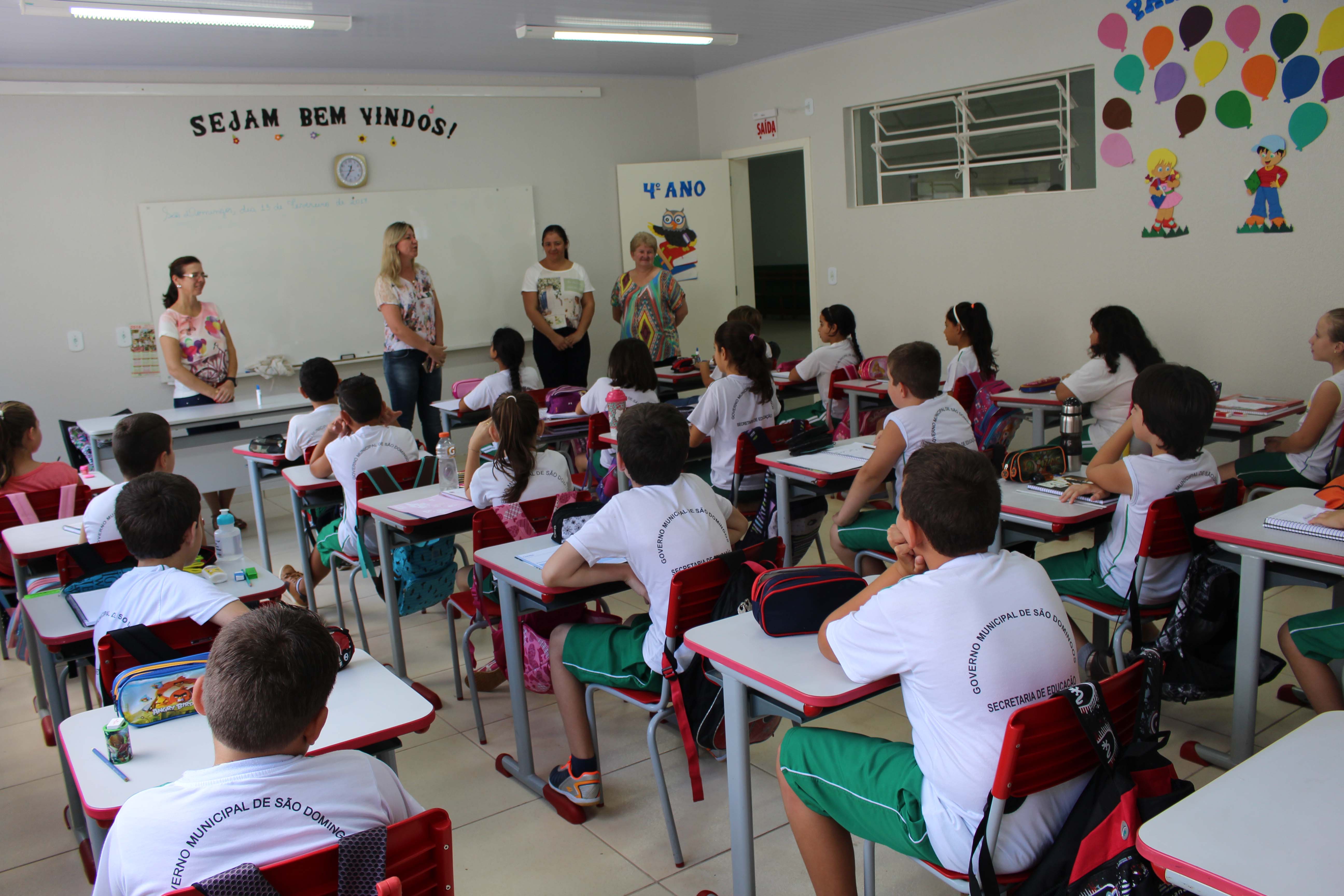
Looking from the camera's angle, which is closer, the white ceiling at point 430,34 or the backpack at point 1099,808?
the backpack at point 1099,808

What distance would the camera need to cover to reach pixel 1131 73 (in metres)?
5.38

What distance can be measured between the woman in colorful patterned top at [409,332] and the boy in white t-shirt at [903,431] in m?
3.24

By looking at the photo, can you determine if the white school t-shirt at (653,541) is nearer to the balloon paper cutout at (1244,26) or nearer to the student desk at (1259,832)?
the student desk at (1259,832)

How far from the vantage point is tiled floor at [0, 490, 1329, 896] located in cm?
240

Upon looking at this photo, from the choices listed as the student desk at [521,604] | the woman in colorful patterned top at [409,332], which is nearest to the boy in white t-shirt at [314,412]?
the woman in colorful patterned top at [409,332]

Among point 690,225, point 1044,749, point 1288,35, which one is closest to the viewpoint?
point 1044,749

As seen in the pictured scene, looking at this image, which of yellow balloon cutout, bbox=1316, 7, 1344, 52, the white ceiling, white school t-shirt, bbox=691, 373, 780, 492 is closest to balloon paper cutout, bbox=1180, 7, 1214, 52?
yellow balloon cutout, bbox=1316, 7, 1344, 52

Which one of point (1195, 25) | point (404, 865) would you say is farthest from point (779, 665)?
point (1195, 25)

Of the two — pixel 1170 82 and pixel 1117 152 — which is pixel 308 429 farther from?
pixel 1170 82

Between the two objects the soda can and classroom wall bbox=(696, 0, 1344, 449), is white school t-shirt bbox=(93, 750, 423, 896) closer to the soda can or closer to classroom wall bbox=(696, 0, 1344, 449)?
the soda can

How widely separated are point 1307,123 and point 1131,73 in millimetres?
985

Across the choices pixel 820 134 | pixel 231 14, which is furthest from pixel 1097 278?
pixel 231 14

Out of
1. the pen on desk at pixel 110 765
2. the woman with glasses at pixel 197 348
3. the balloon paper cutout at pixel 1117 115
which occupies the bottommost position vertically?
the pen on desk at pixel 110 765

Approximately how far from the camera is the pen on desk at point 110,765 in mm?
1657
